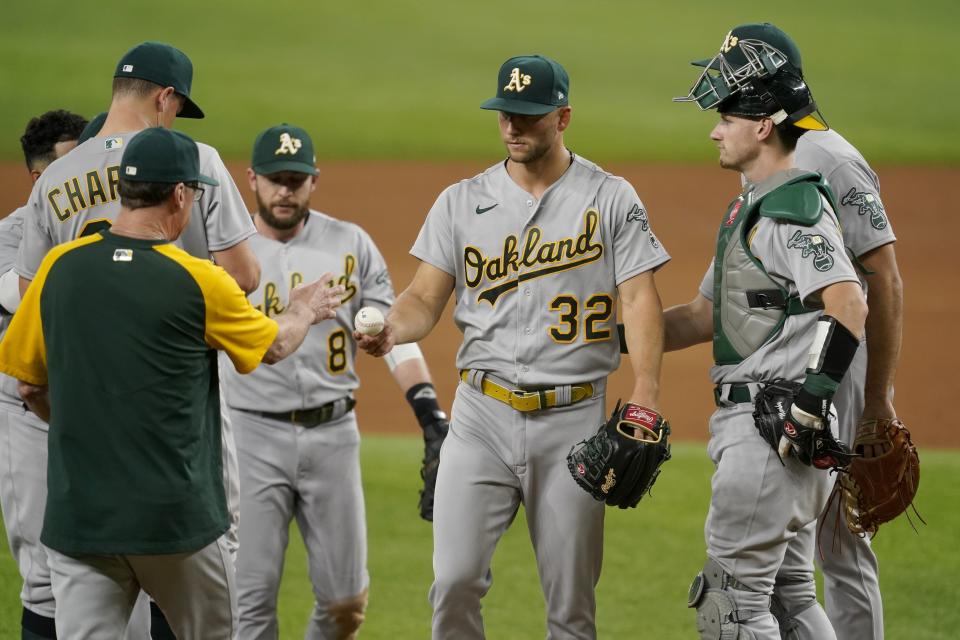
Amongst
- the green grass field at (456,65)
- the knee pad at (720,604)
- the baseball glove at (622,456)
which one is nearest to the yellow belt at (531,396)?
the baseball glove at (622,456)

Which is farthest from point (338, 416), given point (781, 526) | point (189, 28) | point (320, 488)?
point (189, 28)

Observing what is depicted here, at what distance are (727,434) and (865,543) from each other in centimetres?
92

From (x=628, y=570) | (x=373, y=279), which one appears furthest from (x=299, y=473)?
(x=628, y=570)

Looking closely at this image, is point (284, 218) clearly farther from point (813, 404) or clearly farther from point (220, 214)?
point (813, 404)

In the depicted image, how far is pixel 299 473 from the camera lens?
504cm

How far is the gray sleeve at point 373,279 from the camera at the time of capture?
531 cm

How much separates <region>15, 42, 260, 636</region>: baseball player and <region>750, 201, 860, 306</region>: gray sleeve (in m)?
1.75

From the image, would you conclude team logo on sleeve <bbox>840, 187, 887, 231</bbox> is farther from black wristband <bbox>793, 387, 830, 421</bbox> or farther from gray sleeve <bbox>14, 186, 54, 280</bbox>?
gray sleeve <bbox>14, 186, 54, 280</bbox>

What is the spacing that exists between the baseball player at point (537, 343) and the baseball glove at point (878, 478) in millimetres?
854

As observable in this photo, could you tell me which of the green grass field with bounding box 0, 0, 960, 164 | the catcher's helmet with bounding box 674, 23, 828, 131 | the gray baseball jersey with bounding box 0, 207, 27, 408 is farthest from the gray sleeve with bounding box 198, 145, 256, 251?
the green grass field with bounding box 0, 0, 960, 164

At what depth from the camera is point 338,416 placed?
5.16 m

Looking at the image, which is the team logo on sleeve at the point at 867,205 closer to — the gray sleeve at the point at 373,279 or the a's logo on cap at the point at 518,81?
the a's logo on cap at the point at 518,81

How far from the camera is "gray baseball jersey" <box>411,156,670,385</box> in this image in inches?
161

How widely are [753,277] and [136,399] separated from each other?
1.95m
